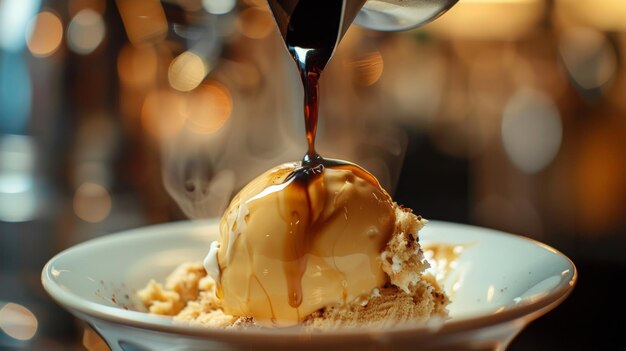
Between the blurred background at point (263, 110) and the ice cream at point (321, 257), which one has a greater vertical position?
the ice cream at point (321, 257)

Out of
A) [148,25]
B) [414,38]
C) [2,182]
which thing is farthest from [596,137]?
[2,182]

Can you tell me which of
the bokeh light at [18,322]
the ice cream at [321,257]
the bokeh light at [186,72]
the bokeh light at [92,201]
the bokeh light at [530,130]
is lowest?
the bokeh light at [92,201]

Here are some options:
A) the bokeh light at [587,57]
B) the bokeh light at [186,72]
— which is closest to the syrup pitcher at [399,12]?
the bokeh light at [186,72]

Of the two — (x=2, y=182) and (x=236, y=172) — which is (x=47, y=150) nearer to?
(x=2, y=182)

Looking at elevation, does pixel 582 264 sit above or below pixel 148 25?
below

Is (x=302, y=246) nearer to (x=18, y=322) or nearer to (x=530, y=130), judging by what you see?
(x=18, y=322)

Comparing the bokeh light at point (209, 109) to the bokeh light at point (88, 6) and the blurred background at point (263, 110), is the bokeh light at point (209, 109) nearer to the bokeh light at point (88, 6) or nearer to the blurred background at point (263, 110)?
the blurred background at point (263, 110)

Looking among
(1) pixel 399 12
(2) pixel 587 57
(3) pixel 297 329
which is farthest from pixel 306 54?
(2) pixel 587 57
